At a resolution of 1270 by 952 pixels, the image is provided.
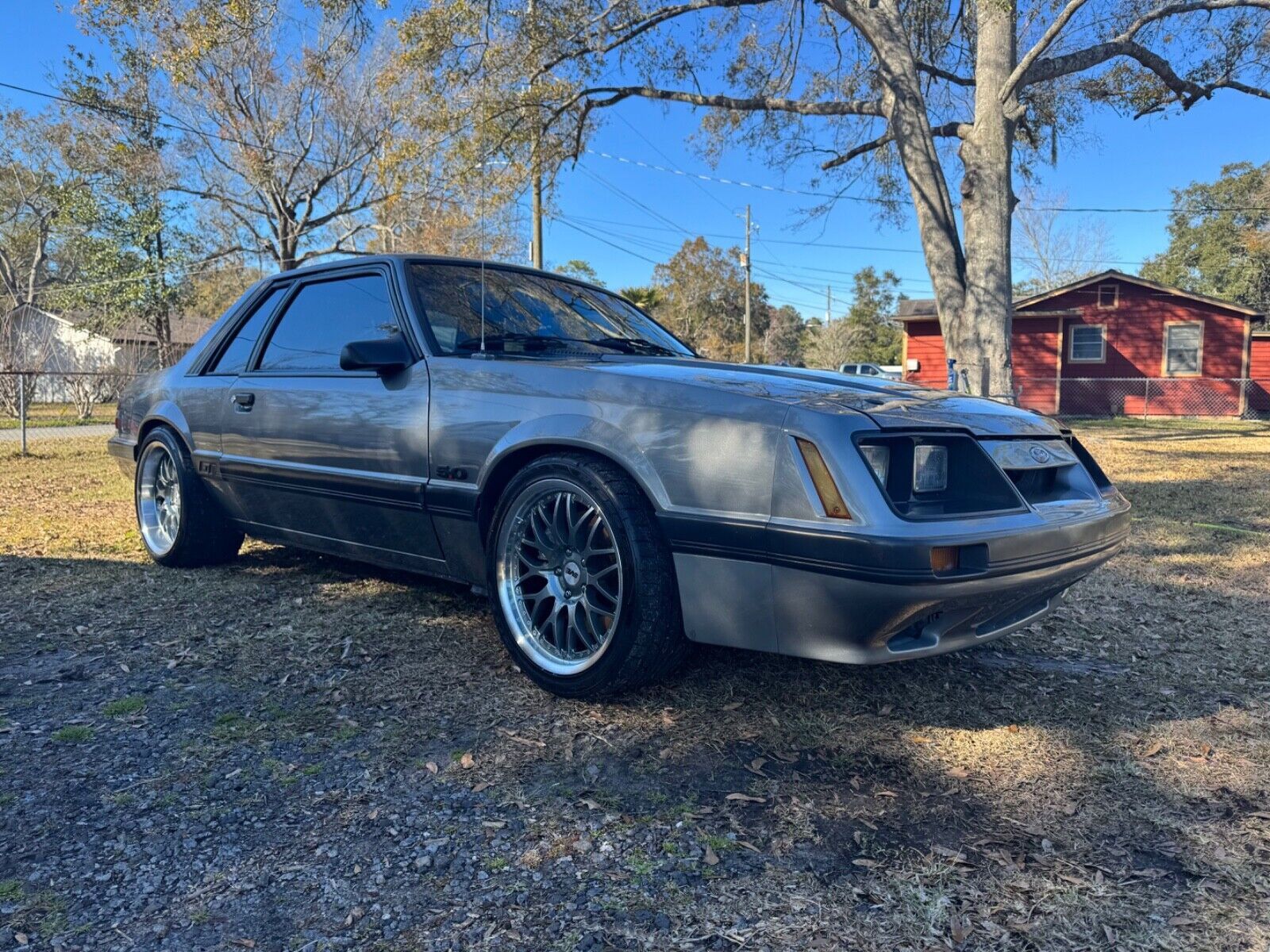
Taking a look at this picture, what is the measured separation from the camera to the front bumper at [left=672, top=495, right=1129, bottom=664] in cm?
228

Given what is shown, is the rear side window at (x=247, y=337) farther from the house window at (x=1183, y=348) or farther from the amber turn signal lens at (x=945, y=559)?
the house window at (x=1183, y=348)

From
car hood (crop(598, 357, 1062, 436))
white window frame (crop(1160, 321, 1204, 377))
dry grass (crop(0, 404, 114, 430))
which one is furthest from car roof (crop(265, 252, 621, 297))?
white window frame (crop(1160, 321, 1204, 377))

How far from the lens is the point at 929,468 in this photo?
8.48ft

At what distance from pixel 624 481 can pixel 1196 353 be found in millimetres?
26575

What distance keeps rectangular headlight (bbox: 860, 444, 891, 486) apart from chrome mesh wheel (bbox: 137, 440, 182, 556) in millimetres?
3783

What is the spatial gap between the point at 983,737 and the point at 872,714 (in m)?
0.34

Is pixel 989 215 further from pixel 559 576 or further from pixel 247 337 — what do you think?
pixel 559 576

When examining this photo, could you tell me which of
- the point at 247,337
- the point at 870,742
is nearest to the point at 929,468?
the point at 870,742

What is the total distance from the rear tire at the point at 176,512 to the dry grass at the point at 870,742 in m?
0.14

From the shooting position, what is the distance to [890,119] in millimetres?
10992

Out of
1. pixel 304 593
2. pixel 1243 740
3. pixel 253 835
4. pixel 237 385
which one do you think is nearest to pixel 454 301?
pixel 237 385

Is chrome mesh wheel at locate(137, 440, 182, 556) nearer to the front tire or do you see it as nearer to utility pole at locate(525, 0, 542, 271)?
the front tire

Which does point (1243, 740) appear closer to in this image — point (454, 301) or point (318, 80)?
point (454, 301)

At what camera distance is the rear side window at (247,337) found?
Result: 14.0 feet
